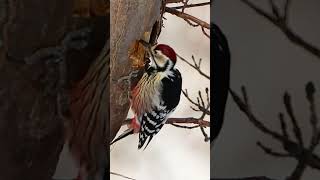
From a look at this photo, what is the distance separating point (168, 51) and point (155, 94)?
0.13 m

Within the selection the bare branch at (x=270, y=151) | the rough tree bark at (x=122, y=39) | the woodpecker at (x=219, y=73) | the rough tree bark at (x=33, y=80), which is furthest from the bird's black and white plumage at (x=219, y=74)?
the rough tree bark at (x=33, y=80)

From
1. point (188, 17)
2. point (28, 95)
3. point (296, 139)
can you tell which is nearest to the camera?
point (296, 139)

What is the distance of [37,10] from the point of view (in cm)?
150

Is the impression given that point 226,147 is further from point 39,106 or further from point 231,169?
point 39,106

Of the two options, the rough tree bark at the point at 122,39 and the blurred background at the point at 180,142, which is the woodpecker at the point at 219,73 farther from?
the rough tree bark at the point at 122,39

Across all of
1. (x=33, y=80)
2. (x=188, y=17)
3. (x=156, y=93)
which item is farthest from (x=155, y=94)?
(x=33, y=80)

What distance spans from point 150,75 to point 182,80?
0.11 m

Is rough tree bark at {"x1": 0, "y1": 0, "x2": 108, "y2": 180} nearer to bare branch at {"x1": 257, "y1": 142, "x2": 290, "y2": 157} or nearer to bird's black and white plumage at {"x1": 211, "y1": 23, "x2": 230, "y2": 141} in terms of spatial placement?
bird's black and white plumage at {"x1": 211, "y1": 23, "x2": 230, "y2": 141}

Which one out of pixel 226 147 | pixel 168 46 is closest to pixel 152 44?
pixel 168 46

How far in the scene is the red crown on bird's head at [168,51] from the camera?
4.69 feet

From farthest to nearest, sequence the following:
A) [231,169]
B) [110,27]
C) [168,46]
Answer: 1. [110,27]
2. [168,46]
3. [231,169]

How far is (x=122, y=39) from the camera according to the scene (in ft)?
5.00

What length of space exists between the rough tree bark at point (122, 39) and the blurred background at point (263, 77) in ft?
0.83

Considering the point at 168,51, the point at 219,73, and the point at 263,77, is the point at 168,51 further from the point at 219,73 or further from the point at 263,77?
the point at 263,77
